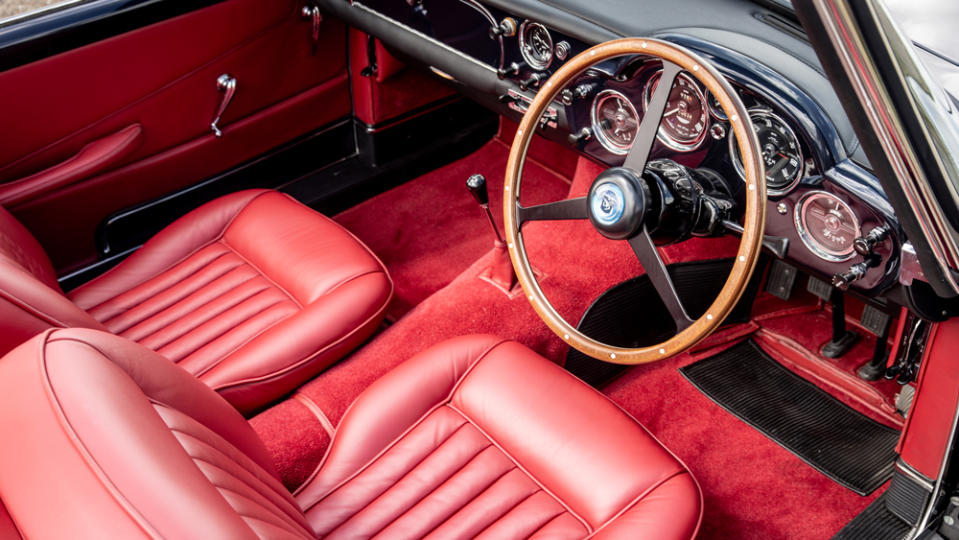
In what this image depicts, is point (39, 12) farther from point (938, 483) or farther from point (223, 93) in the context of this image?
point (938, 483)

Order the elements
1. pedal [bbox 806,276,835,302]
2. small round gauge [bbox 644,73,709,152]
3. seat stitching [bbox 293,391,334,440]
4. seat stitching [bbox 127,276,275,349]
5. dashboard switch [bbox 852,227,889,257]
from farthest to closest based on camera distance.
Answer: pedal [bbox 806,276,835,302], seat stitching [bbox 127,276,275,349], seat stitching [bbox 293,391,334,440], small round gauge [bbox 644,73,709,152], dashboard switch [bbox 852,227,889,257]

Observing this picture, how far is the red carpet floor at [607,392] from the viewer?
5.28ft

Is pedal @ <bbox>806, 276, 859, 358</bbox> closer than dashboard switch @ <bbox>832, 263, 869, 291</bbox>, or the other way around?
dashboard switch @ <bbox>832, 263, 869, 291</bbox>

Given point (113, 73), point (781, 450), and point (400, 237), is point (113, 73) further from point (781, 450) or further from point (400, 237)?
point (781, 450)

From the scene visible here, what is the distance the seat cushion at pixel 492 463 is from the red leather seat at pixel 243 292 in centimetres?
23

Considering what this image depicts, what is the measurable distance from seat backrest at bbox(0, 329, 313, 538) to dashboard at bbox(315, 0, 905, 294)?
92 cm

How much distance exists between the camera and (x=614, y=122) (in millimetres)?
1618

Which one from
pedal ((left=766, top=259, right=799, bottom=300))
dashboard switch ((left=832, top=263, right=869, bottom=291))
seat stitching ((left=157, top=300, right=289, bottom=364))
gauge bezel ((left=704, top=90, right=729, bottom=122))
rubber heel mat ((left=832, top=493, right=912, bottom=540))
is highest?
gauge bezel ((left=704, top=90, right=729, bottom=122))

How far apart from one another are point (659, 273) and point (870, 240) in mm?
316

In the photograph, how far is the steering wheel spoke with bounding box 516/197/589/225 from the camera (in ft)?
4.32

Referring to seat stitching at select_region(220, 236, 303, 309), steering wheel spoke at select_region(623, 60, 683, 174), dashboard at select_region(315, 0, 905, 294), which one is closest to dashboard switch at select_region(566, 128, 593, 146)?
dashboard at select_region(315, 0, 905, 294)

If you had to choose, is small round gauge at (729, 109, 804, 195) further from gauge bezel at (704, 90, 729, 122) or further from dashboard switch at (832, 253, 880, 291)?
dashboard switch at (832, 253, 880, 291)

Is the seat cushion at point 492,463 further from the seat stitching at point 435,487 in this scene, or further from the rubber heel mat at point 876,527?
the rubber heel mat at point 876,527

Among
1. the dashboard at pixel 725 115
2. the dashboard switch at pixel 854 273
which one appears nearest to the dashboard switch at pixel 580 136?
the dashboard at pixel 725 115
